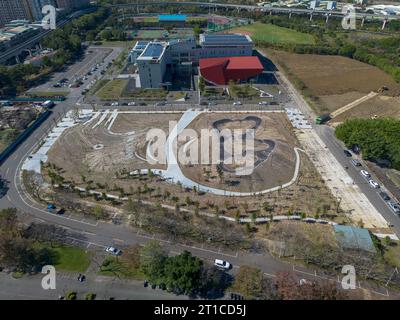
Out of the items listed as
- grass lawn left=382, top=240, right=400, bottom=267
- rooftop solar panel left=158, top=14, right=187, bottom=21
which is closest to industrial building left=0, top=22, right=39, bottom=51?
rooftop solar panel left=158, top=14, right=187, bottom=21

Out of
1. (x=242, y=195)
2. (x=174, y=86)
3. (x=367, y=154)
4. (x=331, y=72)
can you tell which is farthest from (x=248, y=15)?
(x=242, y=195)

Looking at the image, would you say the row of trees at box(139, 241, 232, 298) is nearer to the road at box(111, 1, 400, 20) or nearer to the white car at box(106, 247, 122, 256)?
the white car at box(106, 247, 122, 256)

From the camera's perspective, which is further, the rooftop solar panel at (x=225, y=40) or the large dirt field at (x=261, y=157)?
the rooftop solar panel at (x=225, y=40)

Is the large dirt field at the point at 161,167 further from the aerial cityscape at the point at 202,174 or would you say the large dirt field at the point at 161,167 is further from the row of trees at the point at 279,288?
the row of trees at the point at 279,288

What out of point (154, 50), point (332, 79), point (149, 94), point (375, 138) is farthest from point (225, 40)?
point (375, 138)

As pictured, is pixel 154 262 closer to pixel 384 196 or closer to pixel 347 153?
pixel 384 196

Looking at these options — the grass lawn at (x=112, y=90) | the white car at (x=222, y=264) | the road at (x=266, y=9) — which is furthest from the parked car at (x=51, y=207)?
the road at (x=266, y=9)
